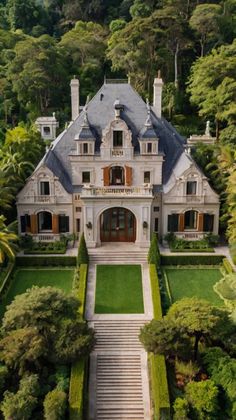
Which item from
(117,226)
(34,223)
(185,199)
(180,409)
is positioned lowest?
(180,409)

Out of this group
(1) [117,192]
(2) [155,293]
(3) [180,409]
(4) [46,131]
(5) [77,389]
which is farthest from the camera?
(4) [46,131]

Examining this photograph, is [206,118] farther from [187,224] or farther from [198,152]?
[187,224]

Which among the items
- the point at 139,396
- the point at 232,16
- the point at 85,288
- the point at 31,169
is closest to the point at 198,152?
the point at 31,169

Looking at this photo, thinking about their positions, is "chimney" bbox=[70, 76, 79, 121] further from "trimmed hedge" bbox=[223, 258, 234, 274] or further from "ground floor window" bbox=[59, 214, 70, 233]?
"trimmed hedge" bbox=[223, 258, 234, 274]

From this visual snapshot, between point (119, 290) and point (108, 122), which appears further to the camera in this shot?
point (108, 122)

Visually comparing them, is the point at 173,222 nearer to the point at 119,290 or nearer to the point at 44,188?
the point at 119,290

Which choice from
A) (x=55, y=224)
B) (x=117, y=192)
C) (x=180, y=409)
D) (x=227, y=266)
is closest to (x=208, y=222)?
(x=227, y=266)
